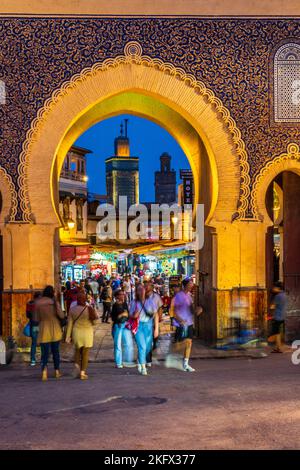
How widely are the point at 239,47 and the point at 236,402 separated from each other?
7.42 m

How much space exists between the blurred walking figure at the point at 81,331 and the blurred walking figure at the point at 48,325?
220 mm

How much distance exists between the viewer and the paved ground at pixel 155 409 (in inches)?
265

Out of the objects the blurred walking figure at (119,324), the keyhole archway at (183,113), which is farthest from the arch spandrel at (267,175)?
the blurred walking figure at (119,324)

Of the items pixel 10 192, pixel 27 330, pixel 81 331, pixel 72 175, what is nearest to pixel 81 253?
pixel 10 192

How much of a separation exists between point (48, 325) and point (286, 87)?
646 cm

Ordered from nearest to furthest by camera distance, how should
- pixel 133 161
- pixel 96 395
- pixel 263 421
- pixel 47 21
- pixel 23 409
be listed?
1. pixel 263 421
2. pixel 23 409
3. pixel 96 395
4. pixel 47 21
5. pixel 133 161

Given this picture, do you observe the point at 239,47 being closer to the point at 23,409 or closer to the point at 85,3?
the point at 85,3

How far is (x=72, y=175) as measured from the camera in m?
41.2

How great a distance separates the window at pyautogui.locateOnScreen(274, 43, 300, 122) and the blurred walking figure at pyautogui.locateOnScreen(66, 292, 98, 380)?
18.0 ft

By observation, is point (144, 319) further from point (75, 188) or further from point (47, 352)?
point (75, 188)

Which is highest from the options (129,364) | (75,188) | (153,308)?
(75,188)

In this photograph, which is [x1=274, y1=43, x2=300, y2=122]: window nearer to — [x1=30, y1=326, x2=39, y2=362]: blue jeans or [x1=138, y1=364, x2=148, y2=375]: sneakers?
[x1=138, y1=364, x2=148, y2=375]: sneakers

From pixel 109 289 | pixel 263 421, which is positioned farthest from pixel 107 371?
pixel 109 289

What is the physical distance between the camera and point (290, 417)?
7.55 metres
